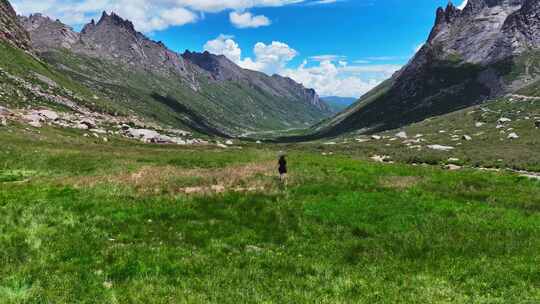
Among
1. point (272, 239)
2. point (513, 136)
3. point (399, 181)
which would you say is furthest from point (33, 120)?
point (513, 136)

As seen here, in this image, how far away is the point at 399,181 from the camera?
31.0 metres

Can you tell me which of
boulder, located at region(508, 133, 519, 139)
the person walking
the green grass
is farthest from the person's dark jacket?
boulder, located at region(508, 133, 519, 139)

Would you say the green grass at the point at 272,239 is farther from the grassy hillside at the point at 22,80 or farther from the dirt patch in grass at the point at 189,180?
the grassy hillside at the point at 22,80

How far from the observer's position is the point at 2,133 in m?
61.0

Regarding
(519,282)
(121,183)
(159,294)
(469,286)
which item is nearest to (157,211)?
(121,183)

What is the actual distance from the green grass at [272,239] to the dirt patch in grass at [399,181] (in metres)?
0.17

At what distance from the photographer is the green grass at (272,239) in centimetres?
1373

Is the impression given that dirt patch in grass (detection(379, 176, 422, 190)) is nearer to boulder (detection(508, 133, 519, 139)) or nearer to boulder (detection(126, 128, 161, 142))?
boulder (detection(126, 128, 161, 142))

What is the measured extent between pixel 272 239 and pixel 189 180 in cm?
1280

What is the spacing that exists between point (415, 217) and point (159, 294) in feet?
49.3

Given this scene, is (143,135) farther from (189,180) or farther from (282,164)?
(282,164)

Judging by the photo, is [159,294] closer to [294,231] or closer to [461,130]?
[294,231]

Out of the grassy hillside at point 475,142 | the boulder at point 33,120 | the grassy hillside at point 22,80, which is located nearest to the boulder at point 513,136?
the grassy hillside at point 475,142

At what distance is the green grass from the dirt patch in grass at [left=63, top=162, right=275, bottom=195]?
16cm
